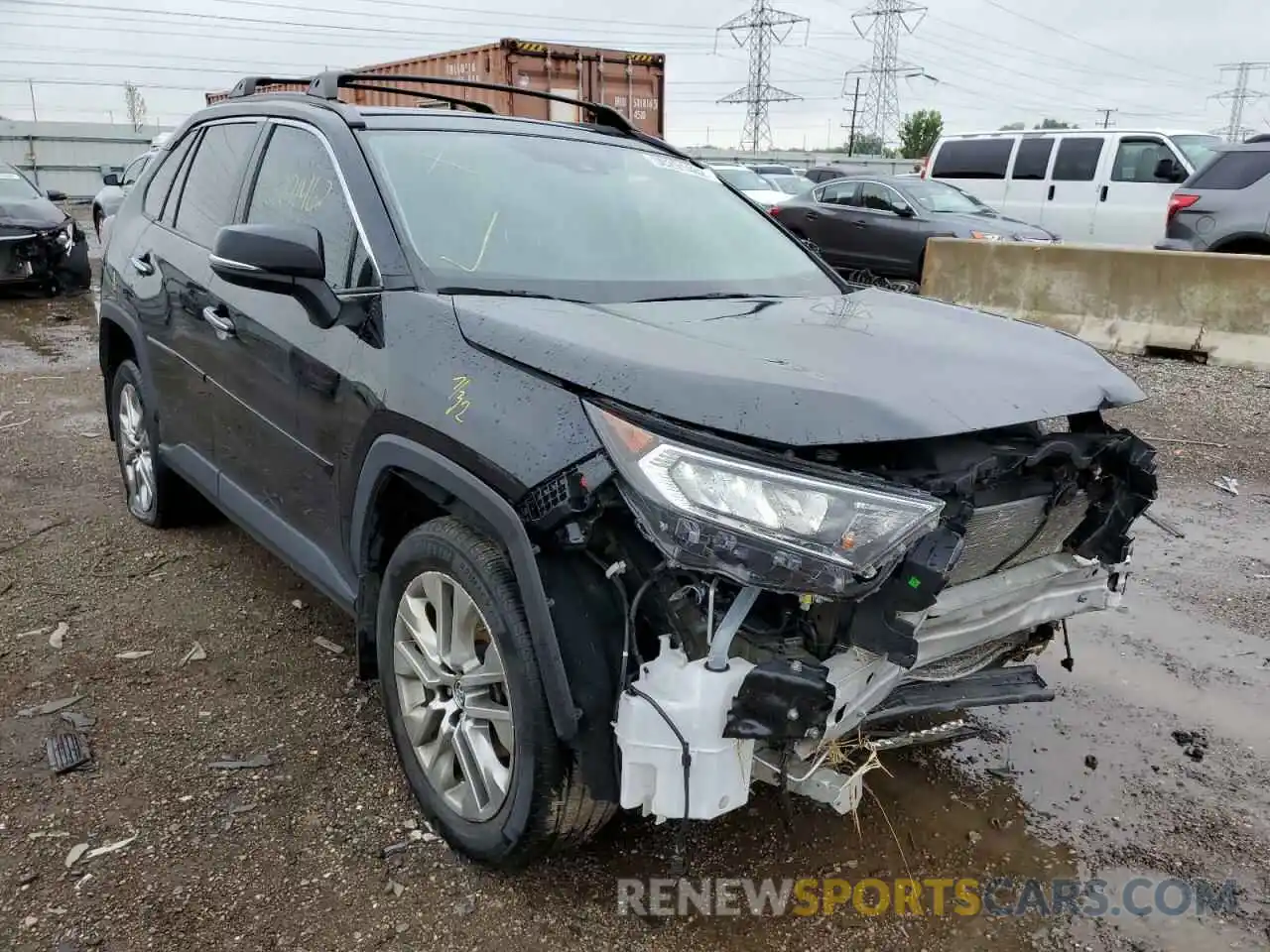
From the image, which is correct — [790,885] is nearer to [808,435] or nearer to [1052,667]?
[808,435]

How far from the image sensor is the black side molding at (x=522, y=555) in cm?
213

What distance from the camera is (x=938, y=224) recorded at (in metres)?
12.1

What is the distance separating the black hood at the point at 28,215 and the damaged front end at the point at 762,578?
39.6 feet

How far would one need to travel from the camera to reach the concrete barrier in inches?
324

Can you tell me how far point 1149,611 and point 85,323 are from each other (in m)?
10.8

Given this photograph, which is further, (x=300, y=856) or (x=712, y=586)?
(x=300, y=856)

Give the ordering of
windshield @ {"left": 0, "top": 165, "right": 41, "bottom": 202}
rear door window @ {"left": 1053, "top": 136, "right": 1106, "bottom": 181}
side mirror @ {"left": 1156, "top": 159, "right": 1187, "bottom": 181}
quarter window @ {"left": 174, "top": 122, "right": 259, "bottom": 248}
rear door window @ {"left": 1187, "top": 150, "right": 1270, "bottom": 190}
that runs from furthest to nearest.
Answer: rear door window @ {"left": 1053, "top": 136, "right": 1106, "bottom": 181} → side mirror @ {"left": 1156, "top": 159, "right": 1187, "bottom": 181} → windshield @ {"left": 0, "top": 165, "right": 41, "bottom": 202} → rear door window @ {"left": 1187, "top": 150, "right": 1270, "bottom": 190} → quarter window @ {"left": 174, "top": 122, "right": 259, "bottom": 248}

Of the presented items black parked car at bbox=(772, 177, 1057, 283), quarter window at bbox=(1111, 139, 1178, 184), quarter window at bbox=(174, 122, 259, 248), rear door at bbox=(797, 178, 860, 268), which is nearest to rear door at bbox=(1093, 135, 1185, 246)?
quarter window at bbox=(1111, 139, 1178, 184)

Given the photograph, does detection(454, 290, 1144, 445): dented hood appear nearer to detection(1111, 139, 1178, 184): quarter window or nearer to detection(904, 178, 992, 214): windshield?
detection(904, 178, 992, 214): windshield

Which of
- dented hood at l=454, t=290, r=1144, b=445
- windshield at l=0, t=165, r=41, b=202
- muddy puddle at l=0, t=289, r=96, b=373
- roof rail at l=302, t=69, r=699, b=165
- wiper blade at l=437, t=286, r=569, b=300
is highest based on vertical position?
roof rail at l=302, t=69, r=699, b=165

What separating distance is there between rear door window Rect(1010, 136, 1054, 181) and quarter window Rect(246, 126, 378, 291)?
12969 mm

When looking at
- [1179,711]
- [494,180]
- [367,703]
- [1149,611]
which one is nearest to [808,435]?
[494,180]

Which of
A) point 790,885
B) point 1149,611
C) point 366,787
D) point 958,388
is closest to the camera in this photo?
point 958,388

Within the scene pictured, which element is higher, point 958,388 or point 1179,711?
point 958,388
